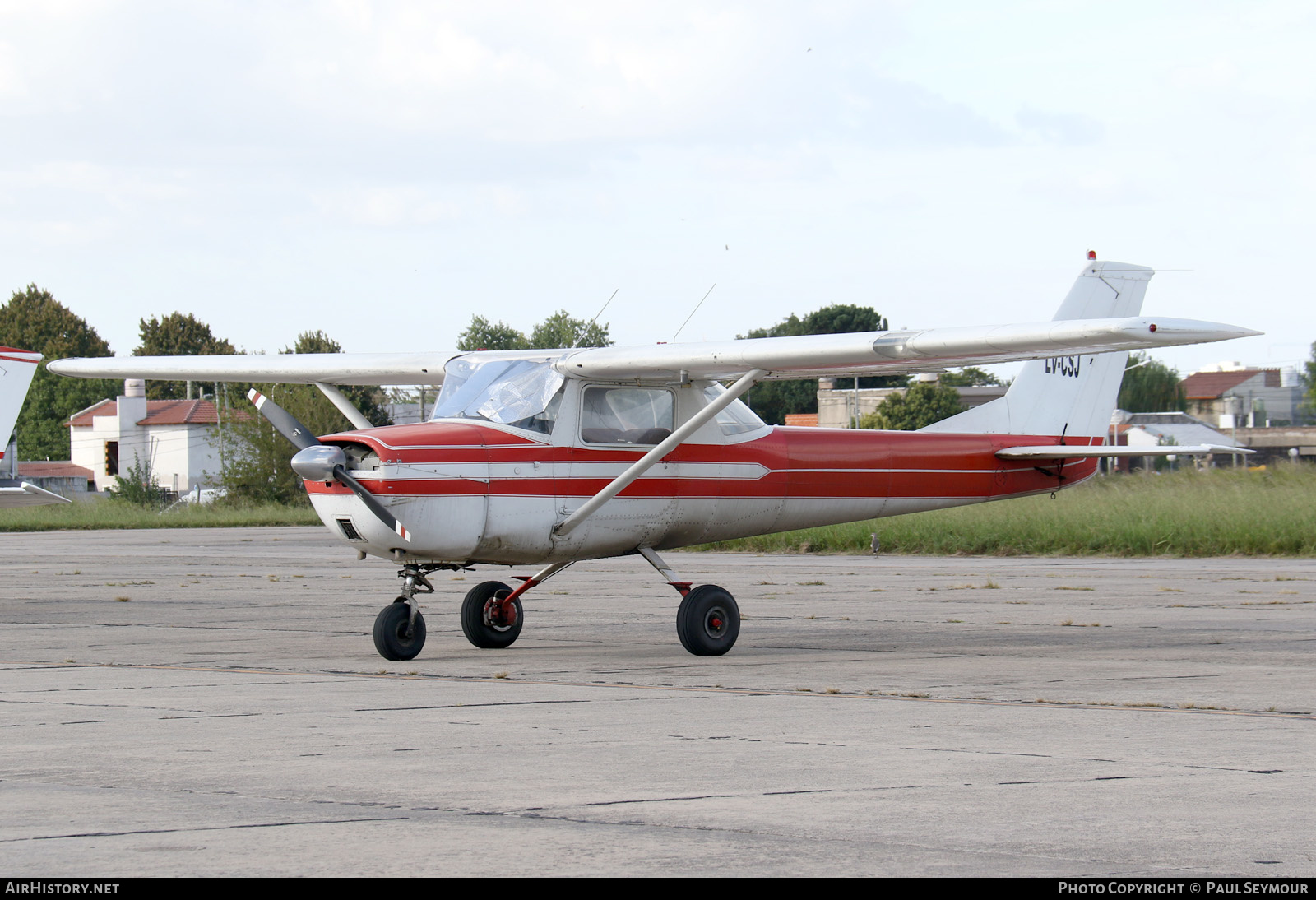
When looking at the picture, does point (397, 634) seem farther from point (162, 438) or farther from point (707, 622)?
point (162, 438)

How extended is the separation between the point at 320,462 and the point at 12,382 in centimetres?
652

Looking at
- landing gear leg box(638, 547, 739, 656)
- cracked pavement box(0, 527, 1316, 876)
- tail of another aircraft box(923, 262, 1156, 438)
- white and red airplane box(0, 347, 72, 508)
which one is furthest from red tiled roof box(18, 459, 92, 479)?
landing gear leg box(638, 547, 739, 656)

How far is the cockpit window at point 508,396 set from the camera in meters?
12.0

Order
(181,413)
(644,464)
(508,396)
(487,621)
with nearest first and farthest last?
1. (644,464)
2. (508,396)
3. (487,621)
4. (181,413)

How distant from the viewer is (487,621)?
41.4 ft

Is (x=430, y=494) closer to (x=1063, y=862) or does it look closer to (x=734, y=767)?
(x=734, y=767)

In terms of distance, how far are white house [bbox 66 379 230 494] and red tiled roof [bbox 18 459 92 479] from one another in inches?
117

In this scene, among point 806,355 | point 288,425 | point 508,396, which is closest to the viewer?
point 806,355

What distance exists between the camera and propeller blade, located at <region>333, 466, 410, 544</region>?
426 inches

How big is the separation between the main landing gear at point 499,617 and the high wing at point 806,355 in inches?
67.8

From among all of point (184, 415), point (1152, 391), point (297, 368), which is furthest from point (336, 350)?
point (297, 368)

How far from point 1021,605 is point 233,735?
1128 cm

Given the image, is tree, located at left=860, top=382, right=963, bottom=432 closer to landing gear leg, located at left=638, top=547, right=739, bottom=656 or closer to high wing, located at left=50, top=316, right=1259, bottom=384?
high wing, located at left=50, top=316, right=1259, bottom=384
